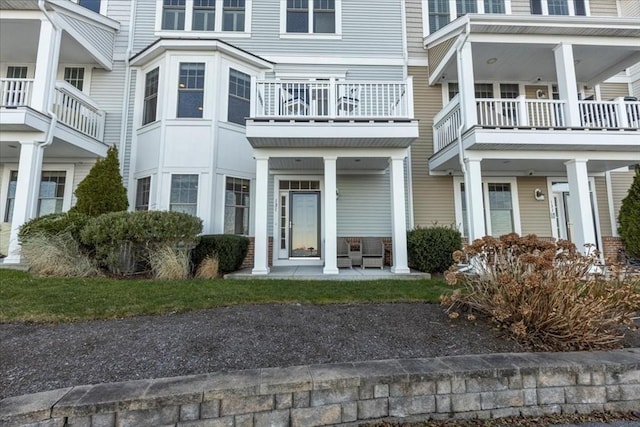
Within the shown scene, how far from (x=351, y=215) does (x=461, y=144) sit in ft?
11.7

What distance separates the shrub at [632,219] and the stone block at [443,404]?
10.1 m

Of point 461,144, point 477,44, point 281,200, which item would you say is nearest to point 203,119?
point 281,200

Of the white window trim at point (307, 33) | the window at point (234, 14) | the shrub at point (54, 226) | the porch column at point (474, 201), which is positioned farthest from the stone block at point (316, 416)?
the window at point (234, 14)

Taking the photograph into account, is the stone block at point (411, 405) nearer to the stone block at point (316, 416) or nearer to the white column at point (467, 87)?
the stone block at point (316, 416)

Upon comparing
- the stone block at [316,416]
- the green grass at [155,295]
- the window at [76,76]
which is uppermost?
the window at [76,76]

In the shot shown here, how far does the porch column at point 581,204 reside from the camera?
7488 millimetres

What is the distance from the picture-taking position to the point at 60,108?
816 cm

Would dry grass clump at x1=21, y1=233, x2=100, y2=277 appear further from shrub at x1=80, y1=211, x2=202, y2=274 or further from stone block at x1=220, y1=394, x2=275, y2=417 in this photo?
stone block at x1=220, y1=394, x2=275, y2=417

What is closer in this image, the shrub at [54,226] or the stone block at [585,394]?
the stone block at [585,394]

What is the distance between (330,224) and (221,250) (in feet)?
8.66

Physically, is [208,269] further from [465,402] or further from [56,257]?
[465,402]

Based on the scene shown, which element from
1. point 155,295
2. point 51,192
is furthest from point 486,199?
point 51,192

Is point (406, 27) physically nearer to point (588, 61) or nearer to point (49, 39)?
point (588, 61)

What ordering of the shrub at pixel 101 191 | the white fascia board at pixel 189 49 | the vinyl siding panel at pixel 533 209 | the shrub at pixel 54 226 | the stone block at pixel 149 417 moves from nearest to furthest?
the stone block at pixel 149 417, the shrub at pixel 54 226, the shrub at pixel 101 191, the white fascia board at pixel 189 49, the vinyl siding panel at pixel 533 209
